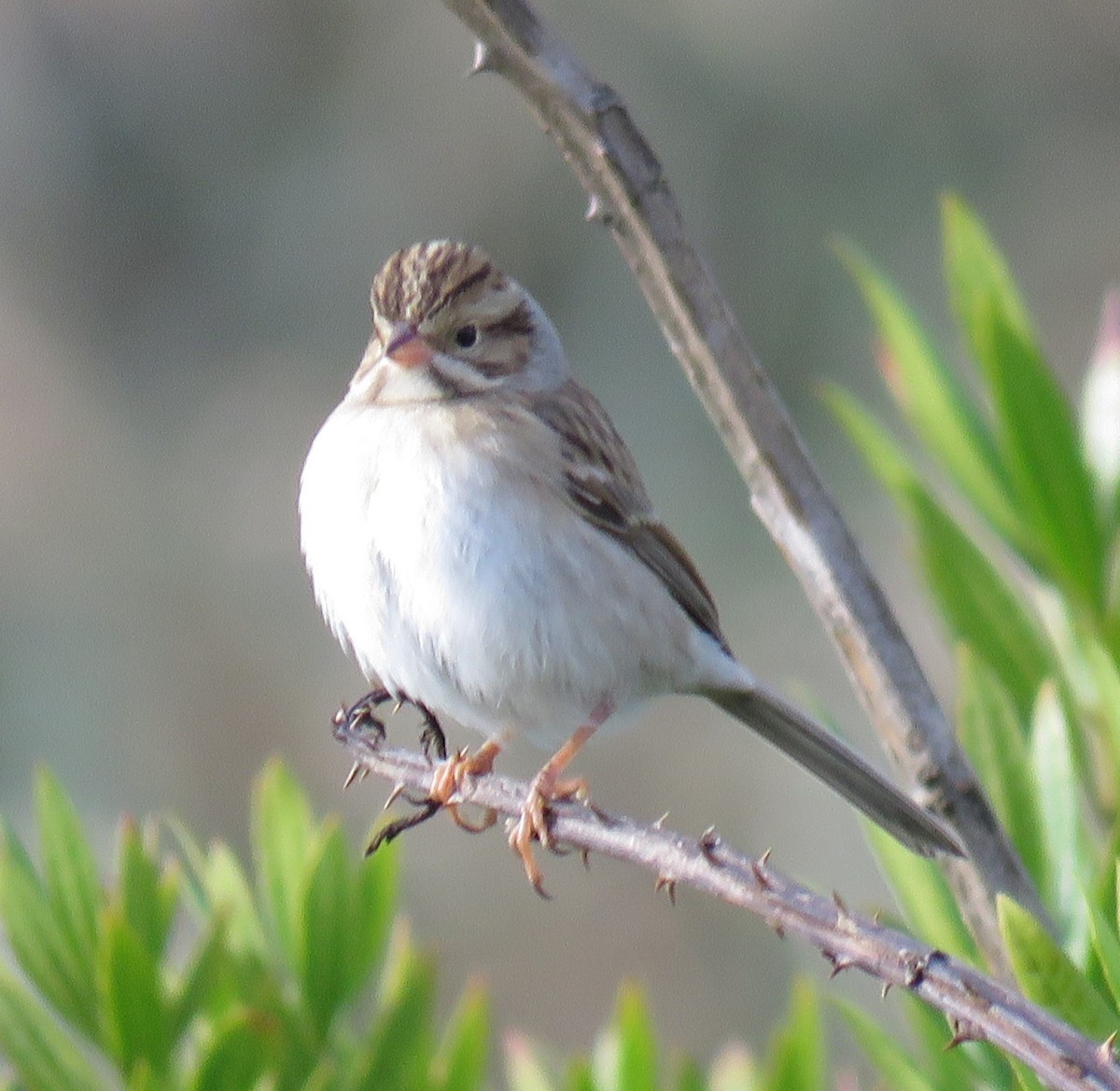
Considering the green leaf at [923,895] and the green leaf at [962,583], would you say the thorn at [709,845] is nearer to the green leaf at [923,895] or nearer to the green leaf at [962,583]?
the green leaf at [923,895]

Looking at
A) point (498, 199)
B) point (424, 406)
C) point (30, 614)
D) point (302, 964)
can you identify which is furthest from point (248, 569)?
point (302, 964)

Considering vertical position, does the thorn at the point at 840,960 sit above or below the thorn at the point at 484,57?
below

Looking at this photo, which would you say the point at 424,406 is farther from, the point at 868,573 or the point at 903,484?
the point at 868,573

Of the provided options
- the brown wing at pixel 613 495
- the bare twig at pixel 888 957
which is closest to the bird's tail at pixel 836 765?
the brown wing at pixel 613 495

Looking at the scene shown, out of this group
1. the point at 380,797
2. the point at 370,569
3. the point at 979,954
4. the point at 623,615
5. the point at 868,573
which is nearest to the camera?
the point at 868,573

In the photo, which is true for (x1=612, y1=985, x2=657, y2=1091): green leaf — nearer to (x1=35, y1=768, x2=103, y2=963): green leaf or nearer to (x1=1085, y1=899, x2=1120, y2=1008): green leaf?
(x1=35, y1=768, x2=103, y2=963): green leaf

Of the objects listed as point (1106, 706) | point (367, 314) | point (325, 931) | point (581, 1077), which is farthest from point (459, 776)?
point (367, 314)
